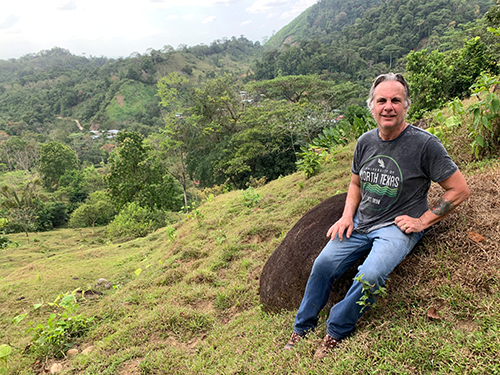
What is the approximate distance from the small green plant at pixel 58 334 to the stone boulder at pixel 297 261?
2269 millimetres

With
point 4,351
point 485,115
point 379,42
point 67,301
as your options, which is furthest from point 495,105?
point 379,42

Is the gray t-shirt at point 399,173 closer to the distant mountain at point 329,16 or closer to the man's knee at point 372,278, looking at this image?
the man's knee at point 372,278

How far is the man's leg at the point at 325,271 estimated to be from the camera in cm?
208

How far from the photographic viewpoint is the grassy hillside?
1.62 metres

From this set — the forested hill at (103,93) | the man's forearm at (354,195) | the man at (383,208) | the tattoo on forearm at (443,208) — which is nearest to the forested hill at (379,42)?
the forested hill at (103,93)

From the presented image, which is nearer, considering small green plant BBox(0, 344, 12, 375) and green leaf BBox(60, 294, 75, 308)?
small green plant BBox(0, 344, 12, 375)

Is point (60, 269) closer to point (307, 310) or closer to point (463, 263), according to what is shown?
point (307, 310)

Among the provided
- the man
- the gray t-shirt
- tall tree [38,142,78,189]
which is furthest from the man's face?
tall tree [38,142,78,189]

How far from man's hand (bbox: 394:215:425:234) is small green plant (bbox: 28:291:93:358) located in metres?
3.51

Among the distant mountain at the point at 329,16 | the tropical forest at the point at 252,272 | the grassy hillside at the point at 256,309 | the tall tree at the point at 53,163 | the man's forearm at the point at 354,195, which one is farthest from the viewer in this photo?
the distant mountain at the point at 329,16

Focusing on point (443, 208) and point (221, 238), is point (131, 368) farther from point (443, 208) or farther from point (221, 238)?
point (443, 208)

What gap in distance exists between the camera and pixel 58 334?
3285mm

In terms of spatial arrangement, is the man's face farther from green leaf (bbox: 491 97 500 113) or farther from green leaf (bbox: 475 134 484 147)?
green leaf (bbox: 475 134 484 147)

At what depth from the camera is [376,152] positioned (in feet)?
6.98
